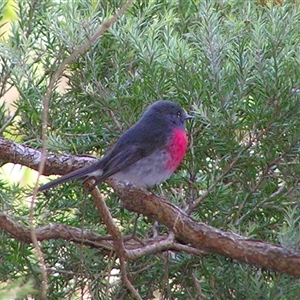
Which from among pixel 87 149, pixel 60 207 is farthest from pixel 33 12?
pixel 60 207

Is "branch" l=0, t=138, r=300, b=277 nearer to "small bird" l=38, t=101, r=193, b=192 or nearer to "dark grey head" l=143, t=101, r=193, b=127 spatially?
"small bird" l=38, t=101, r=193, b=192

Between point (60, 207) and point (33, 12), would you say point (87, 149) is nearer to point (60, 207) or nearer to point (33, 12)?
point (60, 207)

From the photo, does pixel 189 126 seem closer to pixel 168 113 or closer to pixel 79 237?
pixel 168 113

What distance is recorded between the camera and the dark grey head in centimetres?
230

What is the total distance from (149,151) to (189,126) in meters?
0.35

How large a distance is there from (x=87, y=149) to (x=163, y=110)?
35 cm

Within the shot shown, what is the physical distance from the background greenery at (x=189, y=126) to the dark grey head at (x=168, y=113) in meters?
0.10

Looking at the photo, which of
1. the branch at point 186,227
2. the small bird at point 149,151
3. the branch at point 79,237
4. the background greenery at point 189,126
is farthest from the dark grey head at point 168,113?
the branch at point 79,237

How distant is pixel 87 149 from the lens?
7.43 ft

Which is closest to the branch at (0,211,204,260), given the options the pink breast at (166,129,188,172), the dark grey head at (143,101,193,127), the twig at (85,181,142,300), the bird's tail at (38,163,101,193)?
the twig at (85,181,142,300)

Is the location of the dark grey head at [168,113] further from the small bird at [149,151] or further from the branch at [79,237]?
the branch at [79,237]

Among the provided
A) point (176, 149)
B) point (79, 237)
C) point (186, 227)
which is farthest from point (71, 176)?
point (176, 149)

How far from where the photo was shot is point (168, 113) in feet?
8.02

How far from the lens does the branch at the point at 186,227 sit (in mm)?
1767
